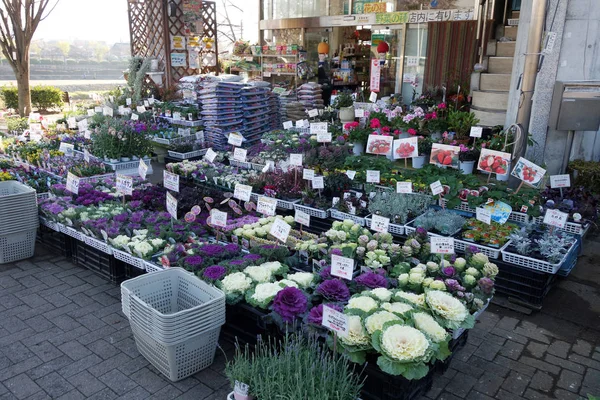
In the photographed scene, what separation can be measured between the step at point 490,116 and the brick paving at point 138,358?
383cm

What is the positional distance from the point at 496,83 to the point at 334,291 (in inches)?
251

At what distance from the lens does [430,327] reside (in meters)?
2.70

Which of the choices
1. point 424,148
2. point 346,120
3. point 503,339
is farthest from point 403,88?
point 503,339

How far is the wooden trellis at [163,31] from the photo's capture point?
447 inches

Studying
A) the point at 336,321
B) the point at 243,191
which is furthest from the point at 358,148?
the point at 336,321

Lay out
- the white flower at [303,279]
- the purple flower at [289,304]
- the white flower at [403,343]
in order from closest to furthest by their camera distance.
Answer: the white flower at [403,343] → the purple flower at [289,304] → the white flower at [303,279]

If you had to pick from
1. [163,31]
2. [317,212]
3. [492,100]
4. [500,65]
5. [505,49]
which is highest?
[163,31]

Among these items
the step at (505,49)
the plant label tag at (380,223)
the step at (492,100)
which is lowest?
the plant label tag at (380,223)

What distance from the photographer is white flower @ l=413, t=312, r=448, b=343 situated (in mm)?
2662

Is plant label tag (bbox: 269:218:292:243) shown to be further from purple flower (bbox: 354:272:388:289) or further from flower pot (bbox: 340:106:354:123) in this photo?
flower pot (bbox: 340:106:354:123)

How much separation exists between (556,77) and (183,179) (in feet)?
17.3

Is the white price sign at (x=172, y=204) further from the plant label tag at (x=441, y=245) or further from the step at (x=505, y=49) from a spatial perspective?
the step at (x=505, y=49)

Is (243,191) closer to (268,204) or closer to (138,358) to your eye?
(268,204)

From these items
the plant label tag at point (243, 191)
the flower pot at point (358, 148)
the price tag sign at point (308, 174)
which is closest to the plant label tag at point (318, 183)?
the price tag sign at point (308, 174)
